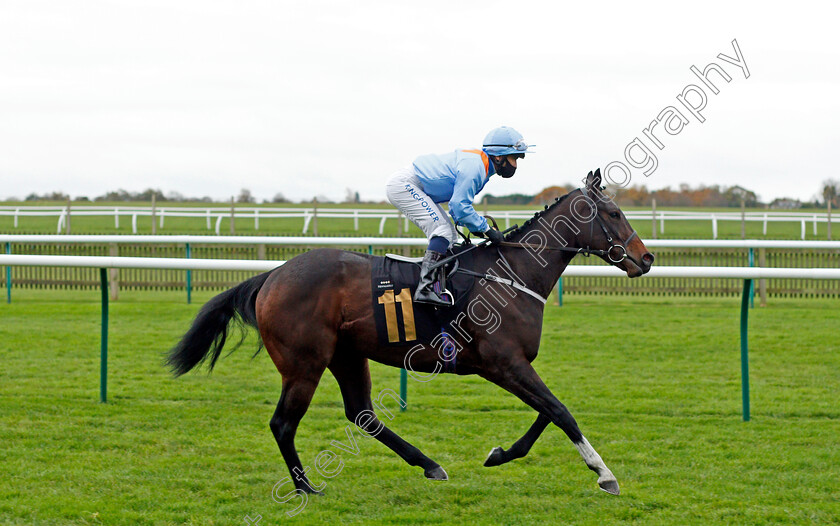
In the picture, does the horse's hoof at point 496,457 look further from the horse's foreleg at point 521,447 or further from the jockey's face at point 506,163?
the jockey's face at point 506,163

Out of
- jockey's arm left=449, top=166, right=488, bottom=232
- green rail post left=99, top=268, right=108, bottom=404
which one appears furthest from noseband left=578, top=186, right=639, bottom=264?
green rail post left=99, top=268, right=108, bottom=404

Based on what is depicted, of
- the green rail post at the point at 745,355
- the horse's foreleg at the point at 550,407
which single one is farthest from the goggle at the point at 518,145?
the green rail post at the point at 745,355

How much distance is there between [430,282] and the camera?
171 inches

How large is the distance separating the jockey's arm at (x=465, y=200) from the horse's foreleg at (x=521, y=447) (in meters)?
1.03

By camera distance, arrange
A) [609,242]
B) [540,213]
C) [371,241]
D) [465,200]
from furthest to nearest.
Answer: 1. [371,241]
2. [540,213]
3. [609,242]
4. [465,200]

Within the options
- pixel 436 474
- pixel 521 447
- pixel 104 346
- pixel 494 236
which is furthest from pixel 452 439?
pixel 104 346

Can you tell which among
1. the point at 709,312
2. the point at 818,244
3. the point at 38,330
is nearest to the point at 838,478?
the point at 818,244

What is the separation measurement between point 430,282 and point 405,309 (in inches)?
7.2

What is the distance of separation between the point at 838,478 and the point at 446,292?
2210 millimetres

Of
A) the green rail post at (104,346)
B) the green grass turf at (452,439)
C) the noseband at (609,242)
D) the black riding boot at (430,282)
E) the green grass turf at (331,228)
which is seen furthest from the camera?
the green grass turf at (331,228)

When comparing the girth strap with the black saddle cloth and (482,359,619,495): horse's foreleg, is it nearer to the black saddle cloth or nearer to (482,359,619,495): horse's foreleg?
the black saddle cloth

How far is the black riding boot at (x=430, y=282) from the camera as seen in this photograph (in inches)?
170

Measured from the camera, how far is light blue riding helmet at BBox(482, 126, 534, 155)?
4457mm

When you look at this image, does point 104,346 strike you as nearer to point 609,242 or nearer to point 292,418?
point 292,418
